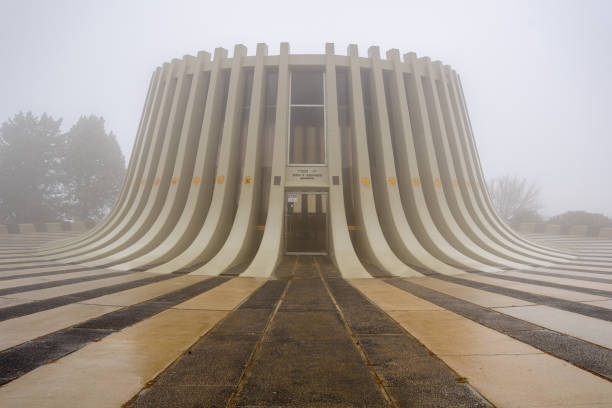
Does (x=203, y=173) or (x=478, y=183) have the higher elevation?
(x=203, y=173)

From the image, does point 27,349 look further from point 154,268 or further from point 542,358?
point 154,268

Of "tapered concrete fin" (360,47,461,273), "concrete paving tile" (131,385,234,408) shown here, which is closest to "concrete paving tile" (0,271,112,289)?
"concrete paving tile" (131,385,234,408)

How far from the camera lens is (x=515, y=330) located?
2.89m

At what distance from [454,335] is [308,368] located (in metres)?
1.60

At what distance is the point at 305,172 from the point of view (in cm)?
995

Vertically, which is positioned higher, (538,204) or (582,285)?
(538,204)

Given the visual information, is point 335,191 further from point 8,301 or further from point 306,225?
point 8,301

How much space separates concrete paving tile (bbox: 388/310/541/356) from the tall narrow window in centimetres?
837

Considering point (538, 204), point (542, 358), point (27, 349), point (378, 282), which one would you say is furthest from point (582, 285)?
point (538, 204)

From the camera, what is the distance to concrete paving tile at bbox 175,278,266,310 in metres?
3.92

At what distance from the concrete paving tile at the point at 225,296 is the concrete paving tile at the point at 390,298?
6.71ft

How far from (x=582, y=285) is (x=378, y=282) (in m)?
3.77

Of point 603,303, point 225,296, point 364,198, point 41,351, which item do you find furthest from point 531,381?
point 364,198

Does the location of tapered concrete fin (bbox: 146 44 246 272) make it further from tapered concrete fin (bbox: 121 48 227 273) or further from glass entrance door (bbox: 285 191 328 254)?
glass entrance door (bbox: 285 191 328 254)
